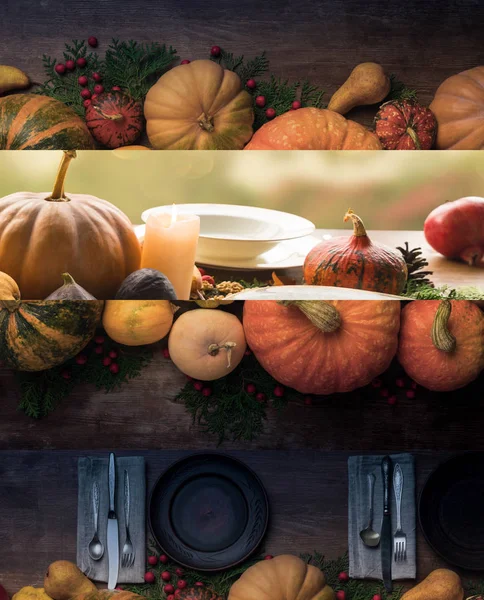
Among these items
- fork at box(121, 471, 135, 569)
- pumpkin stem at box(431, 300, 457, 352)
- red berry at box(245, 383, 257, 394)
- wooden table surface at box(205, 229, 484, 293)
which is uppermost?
wooden table surface at box(205, 229, 484, 293)

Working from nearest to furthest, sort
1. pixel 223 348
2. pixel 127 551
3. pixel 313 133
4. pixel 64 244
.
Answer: pixel 64 244, pixel 313 133, pixel 223 348, pixel 127 551

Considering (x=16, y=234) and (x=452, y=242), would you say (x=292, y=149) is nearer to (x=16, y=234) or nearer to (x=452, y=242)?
(x=452, y=242)

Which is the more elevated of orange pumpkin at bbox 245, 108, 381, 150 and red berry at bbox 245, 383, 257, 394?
orange pumpkin at bbox 245, 108, 381, 150

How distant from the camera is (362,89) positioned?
106 cm

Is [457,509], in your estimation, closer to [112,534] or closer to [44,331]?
[112,534]

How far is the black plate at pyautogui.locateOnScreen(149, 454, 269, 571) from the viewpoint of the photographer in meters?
1.25

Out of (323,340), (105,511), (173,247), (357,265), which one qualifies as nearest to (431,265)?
(357,265)

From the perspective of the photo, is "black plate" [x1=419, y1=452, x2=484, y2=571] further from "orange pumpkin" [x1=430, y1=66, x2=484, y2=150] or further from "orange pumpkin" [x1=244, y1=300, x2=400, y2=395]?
"orange pumpkin" [x1=430, y1=66, x2=484, y2=150]

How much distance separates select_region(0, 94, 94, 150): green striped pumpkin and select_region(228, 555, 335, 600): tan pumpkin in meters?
0.78

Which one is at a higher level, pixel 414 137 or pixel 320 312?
pixel 414 137

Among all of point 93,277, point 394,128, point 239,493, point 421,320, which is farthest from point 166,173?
point 239,493

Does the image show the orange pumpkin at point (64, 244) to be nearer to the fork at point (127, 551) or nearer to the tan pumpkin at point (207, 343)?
the tan pumpkin at point (207, 343)

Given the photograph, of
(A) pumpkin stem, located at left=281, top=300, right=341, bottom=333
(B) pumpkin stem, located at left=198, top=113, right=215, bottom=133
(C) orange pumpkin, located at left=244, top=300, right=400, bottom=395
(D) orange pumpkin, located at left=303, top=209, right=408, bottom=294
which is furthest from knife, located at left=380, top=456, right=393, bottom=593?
(B) pumpkin stem, located at left=198, top=113, right=215, bottom=133

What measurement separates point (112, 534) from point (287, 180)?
2.33 feet
